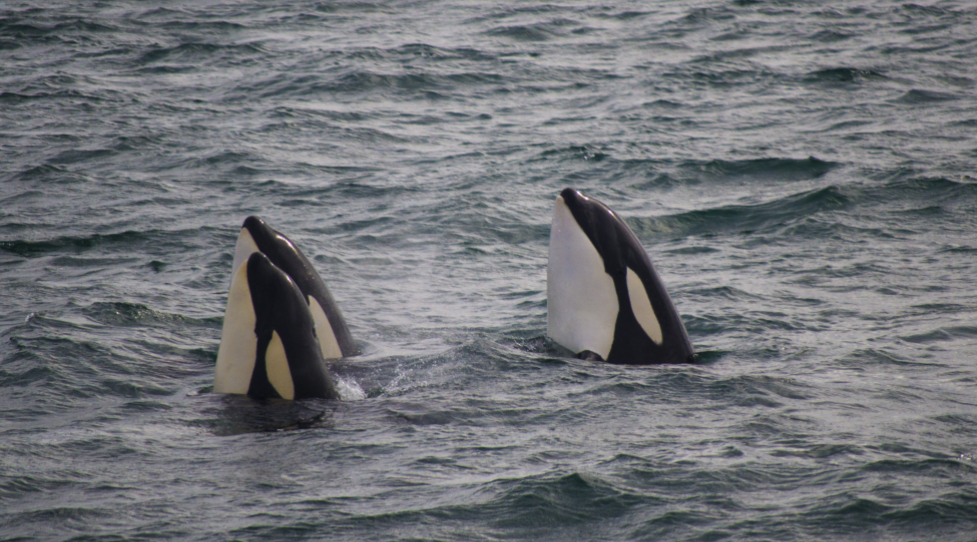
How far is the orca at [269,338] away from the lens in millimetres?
6336

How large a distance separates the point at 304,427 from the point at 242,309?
35.3 inches

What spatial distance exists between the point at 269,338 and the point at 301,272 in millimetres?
1190

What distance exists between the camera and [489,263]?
11.4m

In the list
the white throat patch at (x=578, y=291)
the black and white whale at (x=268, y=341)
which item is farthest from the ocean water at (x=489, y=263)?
the white throat patch at (x=578, y=291)

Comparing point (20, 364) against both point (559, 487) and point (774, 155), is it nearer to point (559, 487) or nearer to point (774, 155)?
point (559, 487)

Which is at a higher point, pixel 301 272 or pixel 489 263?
pixel 301 272

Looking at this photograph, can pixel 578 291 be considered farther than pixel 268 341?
Yes

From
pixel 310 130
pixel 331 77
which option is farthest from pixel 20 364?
pixel 331 77

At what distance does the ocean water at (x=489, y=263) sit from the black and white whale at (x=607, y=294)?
36 centimetres

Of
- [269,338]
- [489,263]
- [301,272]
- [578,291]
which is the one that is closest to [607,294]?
[578,291]

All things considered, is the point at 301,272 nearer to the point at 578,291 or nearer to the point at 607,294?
the point at 578,291

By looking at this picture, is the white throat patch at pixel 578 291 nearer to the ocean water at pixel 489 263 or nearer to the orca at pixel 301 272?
the ocean water at pixel 489 263

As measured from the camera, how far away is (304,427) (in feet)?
19.8

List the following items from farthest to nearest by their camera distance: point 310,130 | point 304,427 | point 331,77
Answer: point 331,77 → point 310,130 → point 304,427
